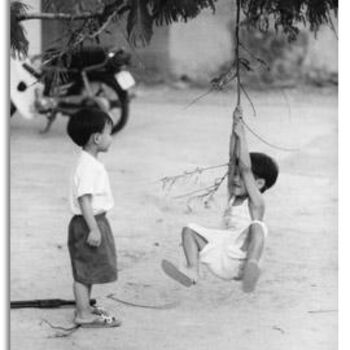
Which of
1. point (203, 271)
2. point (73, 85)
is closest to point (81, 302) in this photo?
point (203, 271)

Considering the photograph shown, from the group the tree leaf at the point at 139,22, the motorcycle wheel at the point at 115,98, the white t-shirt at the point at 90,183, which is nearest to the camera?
the tree leaf at the point at 139,22

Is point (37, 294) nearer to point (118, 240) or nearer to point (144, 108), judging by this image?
point (118, 240)

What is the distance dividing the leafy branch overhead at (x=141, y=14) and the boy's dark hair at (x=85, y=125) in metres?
0.18

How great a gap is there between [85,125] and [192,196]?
0.31 meters

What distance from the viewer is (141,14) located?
4125 mm

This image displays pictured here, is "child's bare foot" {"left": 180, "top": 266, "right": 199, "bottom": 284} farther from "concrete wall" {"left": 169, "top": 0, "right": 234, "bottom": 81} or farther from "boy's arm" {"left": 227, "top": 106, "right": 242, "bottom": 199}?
"concrete wall" {"left": 169, "top": 0, "right": 234, "bottom": 81}

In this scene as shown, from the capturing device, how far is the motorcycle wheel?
4560 millimetres

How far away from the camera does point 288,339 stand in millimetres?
4203

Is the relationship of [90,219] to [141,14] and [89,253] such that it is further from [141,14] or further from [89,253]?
[141,14]

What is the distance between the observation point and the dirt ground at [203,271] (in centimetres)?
421

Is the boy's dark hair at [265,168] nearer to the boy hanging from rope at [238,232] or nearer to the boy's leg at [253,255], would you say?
the boy hanging from rope at [238,232]

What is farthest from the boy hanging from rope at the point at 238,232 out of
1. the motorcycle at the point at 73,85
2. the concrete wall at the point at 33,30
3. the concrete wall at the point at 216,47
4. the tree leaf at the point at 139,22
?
the concrete wall at the point at 33,30

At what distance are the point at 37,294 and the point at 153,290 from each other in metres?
0.28
